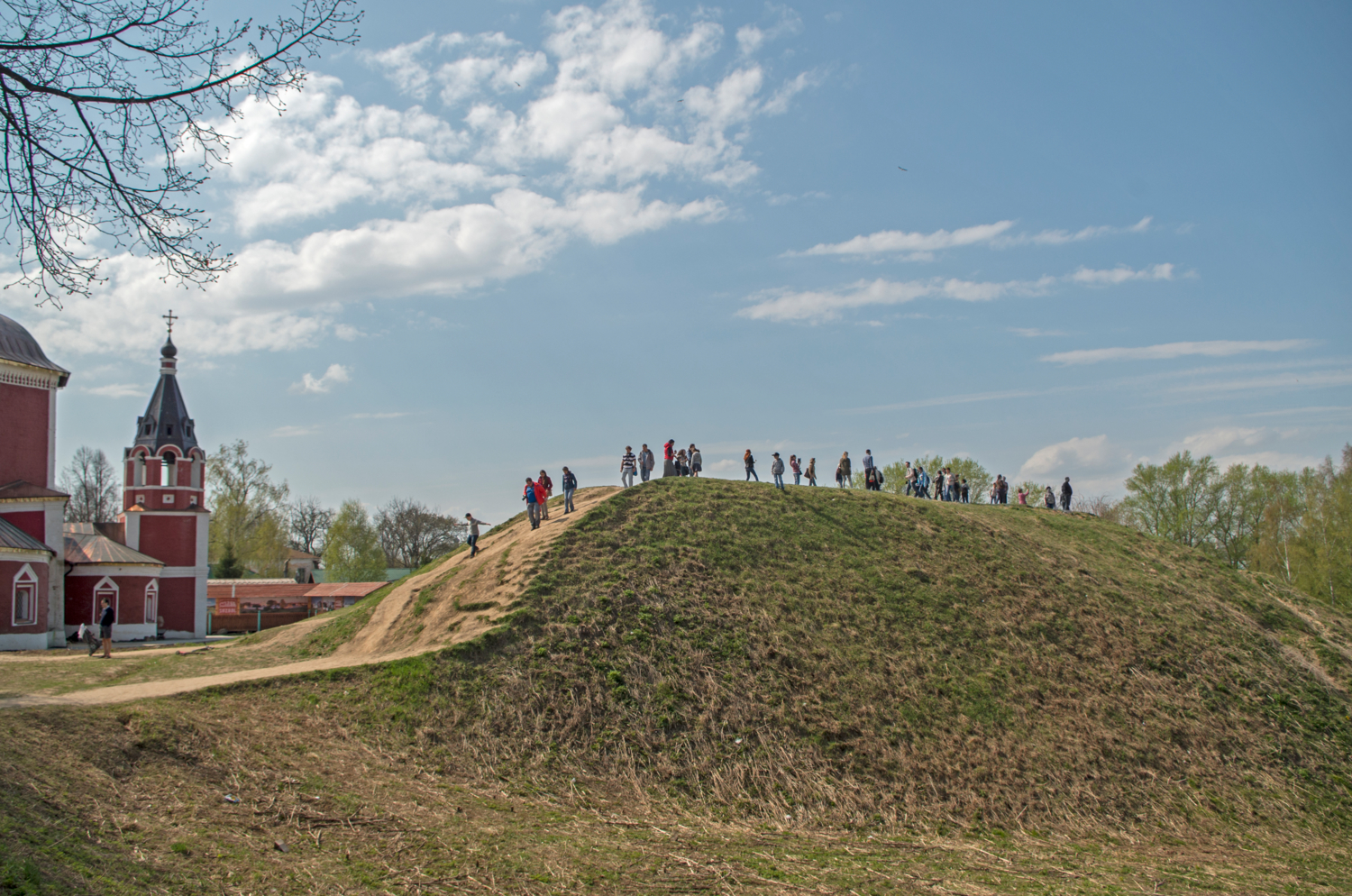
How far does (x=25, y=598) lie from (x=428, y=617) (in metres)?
22.8

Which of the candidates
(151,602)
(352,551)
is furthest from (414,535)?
(151,602)

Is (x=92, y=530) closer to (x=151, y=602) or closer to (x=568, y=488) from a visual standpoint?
(x=151, y=602)

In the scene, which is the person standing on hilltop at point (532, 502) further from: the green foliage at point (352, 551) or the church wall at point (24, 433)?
the green foliage at point (352, 551)

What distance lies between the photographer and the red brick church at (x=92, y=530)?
3150 cm

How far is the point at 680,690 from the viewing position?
51.8 ft

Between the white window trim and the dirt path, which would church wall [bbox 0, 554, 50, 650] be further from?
the dirt path

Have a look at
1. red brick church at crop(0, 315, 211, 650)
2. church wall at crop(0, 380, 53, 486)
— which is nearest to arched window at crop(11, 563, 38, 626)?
red brick church at crop(0, 315, 211, 650)

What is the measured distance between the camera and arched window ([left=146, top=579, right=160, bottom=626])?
39.0m

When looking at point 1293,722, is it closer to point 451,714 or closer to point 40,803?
point 451,714

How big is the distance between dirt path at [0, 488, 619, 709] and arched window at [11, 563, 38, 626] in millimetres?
14358


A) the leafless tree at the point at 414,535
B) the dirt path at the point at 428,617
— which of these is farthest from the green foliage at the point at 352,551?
the dirt path at the point at 428,617

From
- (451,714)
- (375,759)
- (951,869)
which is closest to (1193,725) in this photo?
(951,869)

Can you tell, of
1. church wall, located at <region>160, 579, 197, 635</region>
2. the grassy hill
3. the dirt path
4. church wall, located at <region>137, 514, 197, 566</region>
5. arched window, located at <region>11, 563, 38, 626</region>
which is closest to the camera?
the grassy hill

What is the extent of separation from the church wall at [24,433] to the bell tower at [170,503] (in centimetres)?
582
